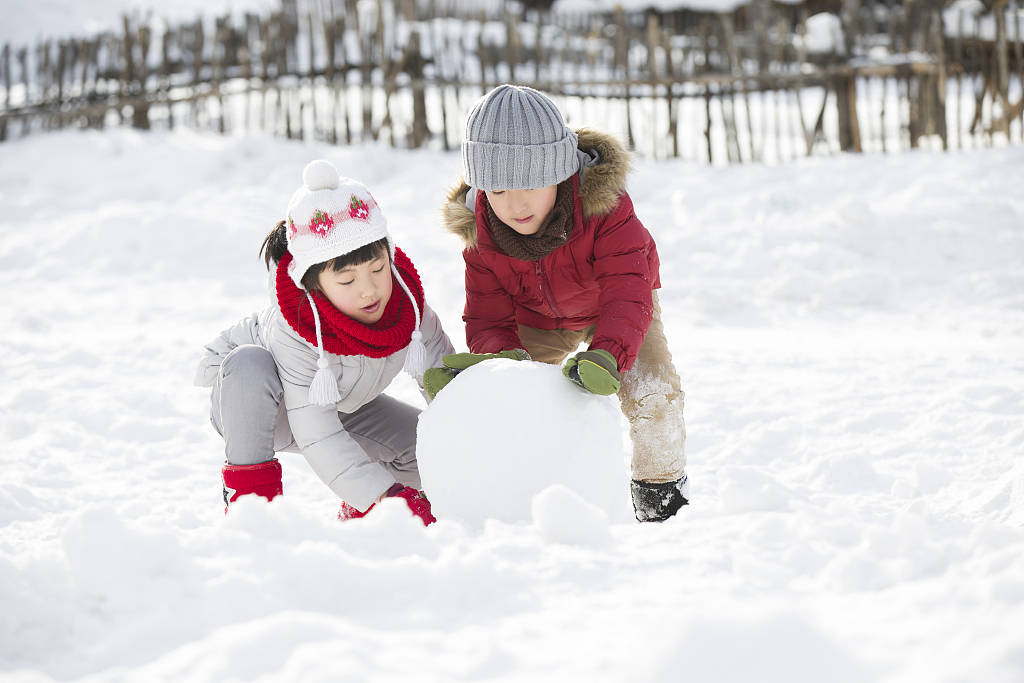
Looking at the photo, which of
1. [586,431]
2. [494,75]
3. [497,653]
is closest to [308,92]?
[494,75]

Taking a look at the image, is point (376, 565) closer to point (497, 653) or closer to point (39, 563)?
point (497, 653)

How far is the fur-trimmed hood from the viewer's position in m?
2.39

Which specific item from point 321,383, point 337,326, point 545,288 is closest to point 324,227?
point 337,326

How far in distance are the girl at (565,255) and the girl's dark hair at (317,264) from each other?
284mm

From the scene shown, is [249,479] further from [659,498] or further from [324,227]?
[659,498]

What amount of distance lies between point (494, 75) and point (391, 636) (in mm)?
7512

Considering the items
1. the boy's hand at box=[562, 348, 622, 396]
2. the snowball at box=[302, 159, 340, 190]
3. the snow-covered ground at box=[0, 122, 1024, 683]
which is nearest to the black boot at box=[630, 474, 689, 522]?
the snow-covered ground at box=[0, 122, 1024, 683]

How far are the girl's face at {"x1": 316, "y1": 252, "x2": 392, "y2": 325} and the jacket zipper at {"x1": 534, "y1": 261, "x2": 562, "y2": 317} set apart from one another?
423mm

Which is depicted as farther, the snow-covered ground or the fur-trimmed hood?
the fur-trimmed hood

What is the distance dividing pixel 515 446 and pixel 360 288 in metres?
0.72

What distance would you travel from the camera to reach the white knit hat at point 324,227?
230cm

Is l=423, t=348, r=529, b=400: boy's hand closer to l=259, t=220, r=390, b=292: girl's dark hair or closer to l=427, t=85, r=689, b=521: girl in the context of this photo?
l=427, t=85, r=689, b=521: girl

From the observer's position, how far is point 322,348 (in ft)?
7.67

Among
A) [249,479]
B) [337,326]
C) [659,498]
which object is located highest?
[337,326]
